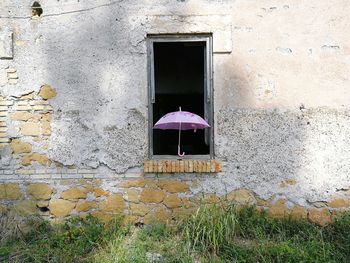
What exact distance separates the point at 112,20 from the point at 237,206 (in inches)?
114

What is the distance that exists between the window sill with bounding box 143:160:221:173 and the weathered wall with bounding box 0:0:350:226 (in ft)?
0.29

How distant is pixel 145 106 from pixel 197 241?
1804 millimetres

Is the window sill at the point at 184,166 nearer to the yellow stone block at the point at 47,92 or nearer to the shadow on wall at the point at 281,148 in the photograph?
the shadow on wall at the point at 281,148

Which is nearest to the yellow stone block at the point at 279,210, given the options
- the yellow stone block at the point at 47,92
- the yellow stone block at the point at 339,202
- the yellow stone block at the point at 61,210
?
the yellow stone block at the point at 339,202

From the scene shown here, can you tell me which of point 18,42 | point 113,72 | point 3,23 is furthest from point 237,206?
point 3,23

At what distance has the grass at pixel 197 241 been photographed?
408cm

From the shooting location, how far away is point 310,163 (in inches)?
191

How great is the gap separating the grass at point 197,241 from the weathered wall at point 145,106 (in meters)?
0.23

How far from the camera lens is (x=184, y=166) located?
4852 mm

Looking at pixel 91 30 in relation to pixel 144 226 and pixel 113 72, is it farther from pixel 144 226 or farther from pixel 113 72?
pixel 144 226

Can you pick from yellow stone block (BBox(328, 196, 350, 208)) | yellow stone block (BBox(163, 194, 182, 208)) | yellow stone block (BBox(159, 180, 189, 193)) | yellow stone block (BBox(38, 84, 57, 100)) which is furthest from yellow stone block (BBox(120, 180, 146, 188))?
yellow stone block (BBox(328, 196, 350, 208))

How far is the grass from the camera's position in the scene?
4082 millimetres

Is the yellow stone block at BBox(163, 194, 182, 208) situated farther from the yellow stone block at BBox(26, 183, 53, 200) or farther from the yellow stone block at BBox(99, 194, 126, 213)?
the yellow stone block at BBox(26, 183, 53, 200)

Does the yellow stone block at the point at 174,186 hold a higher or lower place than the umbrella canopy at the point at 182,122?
lower
